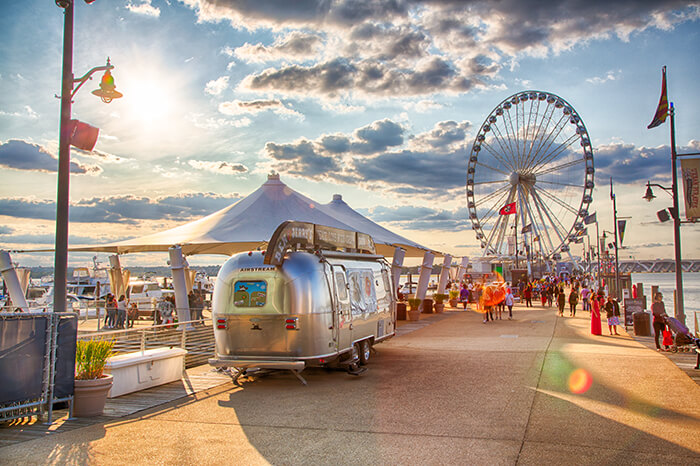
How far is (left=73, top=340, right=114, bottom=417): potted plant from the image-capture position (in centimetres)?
802

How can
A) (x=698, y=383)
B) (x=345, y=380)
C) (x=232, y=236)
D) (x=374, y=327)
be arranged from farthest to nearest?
(x=232, y=236) → (x=374, y=327) → (x=345, y=380) → (x=698, y=383)

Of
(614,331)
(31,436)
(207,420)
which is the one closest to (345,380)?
(207,420)

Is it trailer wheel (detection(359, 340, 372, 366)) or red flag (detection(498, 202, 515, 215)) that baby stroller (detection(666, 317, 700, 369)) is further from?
red flag (detection(498, 202, 515, 215))

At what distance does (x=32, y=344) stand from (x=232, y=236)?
11.3m

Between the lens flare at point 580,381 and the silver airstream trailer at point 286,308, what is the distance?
3.96m

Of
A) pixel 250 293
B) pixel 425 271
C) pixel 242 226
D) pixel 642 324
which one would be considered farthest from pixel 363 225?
pixel 250 293

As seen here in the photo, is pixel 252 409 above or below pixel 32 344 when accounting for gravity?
below

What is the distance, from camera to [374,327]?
12.9 meters

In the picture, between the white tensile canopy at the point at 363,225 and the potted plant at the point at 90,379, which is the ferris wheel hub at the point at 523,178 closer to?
the white tensile canopy at the point at 363,225

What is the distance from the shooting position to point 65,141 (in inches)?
343

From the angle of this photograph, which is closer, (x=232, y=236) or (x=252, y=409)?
(x=252, y=409)

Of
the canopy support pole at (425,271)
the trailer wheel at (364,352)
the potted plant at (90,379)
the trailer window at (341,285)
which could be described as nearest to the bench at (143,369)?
the potted plant at (90,379)

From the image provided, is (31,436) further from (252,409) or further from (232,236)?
(232,236)

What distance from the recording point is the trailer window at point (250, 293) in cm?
1016
